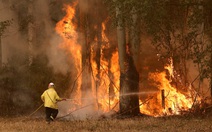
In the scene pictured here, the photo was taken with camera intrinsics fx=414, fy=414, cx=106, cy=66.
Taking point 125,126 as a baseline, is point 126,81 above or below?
above

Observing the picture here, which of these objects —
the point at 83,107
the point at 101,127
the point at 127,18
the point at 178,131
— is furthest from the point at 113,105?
the point at 127,18

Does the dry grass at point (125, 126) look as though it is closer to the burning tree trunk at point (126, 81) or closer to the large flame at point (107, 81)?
the burning tree trunk at point (126, 81)

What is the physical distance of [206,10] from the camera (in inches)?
453

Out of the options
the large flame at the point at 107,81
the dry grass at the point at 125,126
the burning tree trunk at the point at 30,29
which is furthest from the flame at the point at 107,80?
the burning tree trunk at the point at 30,29

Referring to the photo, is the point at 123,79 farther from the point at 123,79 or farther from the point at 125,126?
the point at 125,126

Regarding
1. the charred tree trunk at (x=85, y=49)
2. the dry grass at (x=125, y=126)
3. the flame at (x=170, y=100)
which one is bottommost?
the dry grass at (x=125, y=126)

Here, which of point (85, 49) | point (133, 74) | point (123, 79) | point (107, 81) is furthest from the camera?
point (85, 49)

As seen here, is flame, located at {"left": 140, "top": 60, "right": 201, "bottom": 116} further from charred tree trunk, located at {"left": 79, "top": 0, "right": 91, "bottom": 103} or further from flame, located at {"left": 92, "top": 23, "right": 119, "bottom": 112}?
charred tree trunk, located at {"left": 79, "top": 0, "right": 91, "bottom": 103}

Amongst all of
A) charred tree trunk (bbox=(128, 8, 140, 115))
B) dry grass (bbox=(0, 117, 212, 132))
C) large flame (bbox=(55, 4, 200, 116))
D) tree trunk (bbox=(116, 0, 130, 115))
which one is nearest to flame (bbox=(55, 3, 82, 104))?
large flame (bbox=(55, 4, 200, 116))

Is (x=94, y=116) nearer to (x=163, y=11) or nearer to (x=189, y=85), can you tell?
(x=189, y=85)

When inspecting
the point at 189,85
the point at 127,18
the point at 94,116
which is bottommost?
the point at 94,116

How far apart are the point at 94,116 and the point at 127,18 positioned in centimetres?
778

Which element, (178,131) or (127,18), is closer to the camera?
(127,18)

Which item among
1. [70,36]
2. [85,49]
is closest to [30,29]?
[70,36]
